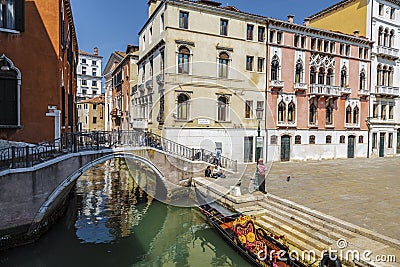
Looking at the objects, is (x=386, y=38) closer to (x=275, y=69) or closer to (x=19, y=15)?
Answer: (x=275, y=69)

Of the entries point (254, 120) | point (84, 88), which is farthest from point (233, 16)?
point (84, 88)

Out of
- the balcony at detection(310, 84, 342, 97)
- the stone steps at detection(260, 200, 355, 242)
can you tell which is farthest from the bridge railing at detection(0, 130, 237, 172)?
the balcony at detection(310, 84, 342, 97)

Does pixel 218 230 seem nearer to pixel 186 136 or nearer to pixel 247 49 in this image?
pixel 186 136

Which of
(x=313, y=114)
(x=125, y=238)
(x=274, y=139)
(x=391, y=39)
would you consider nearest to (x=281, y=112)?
(x=274, y=139)

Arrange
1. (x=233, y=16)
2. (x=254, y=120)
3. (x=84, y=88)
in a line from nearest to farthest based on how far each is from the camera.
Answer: (x=233, y=16), (x=254, y=120), (x=84, y=88)

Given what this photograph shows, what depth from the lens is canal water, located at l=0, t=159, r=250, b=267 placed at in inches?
361

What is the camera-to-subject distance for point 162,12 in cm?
1838

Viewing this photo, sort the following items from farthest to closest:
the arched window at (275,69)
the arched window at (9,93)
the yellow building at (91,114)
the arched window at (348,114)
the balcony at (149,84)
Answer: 1. the yellow building at (91,114)
2. the arched window at (348,114)
3. the arched window at (275,69)
4. the balcony at (149,84)
5. the arched window at (9,93)

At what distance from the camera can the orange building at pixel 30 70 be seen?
10508 mm

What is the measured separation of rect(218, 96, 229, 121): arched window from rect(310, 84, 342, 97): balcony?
7.65m

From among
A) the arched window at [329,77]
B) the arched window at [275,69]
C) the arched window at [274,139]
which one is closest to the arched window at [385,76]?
the arched window at [329,77]

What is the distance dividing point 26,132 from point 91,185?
27.7 feet

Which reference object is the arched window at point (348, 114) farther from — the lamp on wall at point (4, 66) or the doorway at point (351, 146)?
the lamp on wall at point (4, 66)

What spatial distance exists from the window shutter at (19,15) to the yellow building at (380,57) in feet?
82.2
